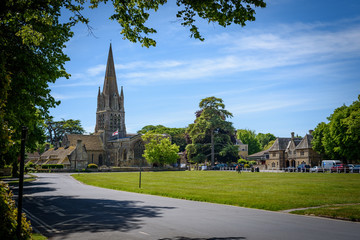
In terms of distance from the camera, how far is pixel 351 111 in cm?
5981

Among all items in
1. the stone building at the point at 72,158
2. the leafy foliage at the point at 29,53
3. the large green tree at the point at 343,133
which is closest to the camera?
the leafy foliage at the point at 29,53

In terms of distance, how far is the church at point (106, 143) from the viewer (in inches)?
3494

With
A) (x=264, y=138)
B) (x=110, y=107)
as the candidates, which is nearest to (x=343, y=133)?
(x=110, y=107)

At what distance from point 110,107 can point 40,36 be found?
99.8m

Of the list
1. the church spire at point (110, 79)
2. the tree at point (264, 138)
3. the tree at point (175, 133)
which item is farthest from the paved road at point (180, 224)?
the tree at point (264, 138)

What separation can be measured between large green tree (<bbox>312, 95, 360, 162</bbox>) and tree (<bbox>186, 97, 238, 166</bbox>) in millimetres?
20360

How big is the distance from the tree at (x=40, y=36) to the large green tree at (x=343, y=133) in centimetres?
5336

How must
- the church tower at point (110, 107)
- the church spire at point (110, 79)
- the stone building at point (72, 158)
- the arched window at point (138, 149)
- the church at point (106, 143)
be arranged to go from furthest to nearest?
the church spire at point (110, 79) → the church tower at point (110, 107) → the arched window at point (138, 149) → the church at point (106, 143) → the stone building at point (72, 158)

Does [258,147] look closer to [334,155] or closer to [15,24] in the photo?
[334,155]

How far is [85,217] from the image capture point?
13.1 metres

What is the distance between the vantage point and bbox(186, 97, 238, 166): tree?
7756 cm

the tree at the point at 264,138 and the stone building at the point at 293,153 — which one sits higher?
the tree at the point at 264,138

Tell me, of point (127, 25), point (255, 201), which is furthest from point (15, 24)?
point (255, 201)

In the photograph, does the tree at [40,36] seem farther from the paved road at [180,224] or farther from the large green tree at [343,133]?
the large green tree at [343,133]
